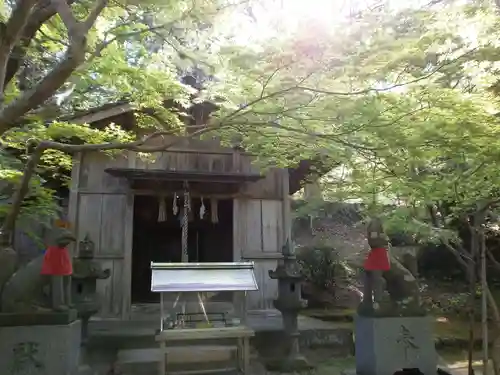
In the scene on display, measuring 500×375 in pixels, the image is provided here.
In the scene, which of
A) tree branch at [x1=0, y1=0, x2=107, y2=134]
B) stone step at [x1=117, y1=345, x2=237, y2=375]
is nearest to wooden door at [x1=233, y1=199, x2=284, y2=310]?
stone step at [x1=117, y1=345, x2=237, y2=375]

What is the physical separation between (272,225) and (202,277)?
376 centimetres

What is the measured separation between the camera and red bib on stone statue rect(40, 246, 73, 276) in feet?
17.8

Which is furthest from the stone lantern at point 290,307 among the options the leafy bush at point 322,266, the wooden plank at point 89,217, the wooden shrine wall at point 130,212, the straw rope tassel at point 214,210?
the leafy bush at point 322,266

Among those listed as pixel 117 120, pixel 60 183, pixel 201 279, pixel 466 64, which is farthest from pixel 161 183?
pixel 466 64

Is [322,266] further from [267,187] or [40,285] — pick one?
[40,285]

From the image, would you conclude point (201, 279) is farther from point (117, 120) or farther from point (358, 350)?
point (117, 120)

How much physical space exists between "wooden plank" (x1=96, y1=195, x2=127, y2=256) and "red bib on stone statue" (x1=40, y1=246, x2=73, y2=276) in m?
3.81

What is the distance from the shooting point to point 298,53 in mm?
4160

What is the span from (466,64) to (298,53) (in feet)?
5.77

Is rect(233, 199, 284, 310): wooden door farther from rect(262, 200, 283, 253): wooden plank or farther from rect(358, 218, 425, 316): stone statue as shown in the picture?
rect(358, 218, 425, 316): stone statue

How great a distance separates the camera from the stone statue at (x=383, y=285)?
5914 millimetres

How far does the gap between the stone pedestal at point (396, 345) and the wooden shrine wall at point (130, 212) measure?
4.16 metres

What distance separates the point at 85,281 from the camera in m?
7.49

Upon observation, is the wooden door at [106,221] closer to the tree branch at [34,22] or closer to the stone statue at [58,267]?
the stone statue at [58,267]
